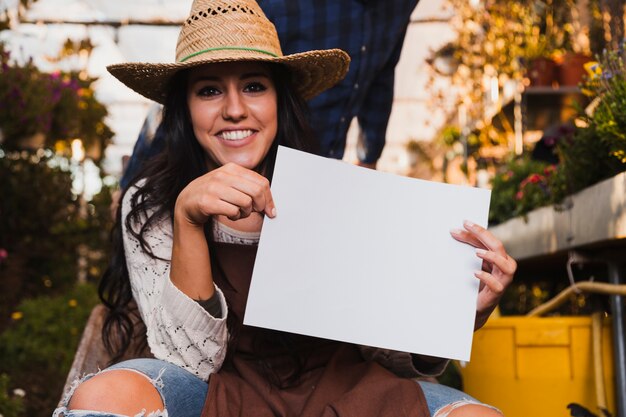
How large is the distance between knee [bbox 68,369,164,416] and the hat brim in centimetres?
71

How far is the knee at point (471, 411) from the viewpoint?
64.1 inches

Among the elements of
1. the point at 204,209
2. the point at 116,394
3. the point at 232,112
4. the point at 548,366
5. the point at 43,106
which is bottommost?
the point at 548,366

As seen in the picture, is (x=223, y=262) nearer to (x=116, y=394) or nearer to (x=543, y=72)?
(x=116, y=394)

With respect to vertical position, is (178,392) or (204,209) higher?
(204,209)

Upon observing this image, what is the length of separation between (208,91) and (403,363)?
788 mm

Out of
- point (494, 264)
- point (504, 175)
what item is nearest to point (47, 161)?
point (504, 175)

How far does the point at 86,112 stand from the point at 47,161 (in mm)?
835

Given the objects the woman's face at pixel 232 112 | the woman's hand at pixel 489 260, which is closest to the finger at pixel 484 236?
the woman's hand at pixel 489 260

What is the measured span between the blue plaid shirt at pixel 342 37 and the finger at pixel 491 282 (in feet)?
3.77

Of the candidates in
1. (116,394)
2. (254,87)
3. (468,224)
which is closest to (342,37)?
(254,87)

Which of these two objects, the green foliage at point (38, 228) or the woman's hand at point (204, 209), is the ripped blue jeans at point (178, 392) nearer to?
the woman's hand at point (204, 209)

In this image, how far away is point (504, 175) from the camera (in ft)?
14.7

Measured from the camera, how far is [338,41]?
2811mm

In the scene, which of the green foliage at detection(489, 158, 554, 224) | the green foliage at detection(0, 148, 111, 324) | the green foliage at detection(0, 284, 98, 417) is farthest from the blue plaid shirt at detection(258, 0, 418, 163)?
the green foliage at detection(0, 148, 111, 324)
